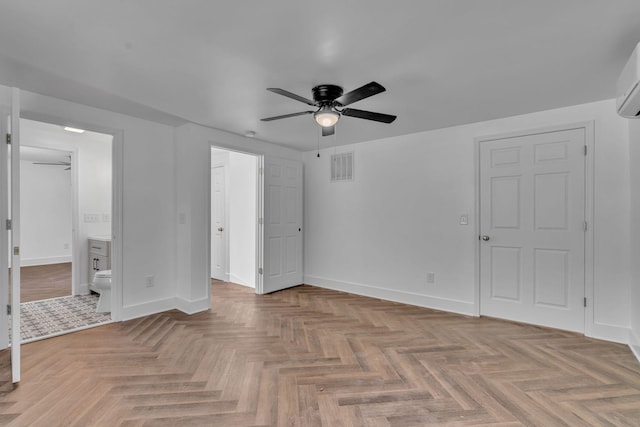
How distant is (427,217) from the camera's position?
157 inches

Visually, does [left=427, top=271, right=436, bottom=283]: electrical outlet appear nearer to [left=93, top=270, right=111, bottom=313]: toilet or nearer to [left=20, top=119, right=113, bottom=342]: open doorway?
[left=20, top=119, right=113, bottom=342]: open doorway

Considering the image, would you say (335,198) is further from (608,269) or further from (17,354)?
(17,354)

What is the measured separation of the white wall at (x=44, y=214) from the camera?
656 centimetres

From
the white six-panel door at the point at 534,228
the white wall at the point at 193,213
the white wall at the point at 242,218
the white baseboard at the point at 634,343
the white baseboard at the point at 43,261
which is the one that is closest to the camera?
the white baseboard at the point at 634,343

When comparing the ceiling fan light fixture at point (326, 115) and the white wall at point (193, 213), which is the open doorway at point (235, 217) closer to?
the white wall at point (193, 213)

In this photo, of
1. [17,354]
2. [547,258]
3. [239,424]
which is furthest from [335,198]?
[17,354]

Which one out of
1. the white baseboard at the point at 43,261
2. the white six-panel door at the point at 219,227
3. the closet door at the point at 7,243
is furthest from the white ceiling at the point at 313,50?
the white baseboard at the point at 43,261

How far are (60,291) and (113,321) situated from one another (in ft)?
6.64

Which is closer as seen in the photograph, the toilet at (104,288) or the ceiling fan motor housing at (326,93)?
the ceiling fan motor housing at (326,93)

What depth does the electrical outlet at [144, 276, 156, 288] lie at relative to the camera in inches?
141

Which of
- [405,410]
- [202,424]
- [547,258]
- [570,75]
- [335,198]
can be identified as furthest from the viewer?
[335,198]

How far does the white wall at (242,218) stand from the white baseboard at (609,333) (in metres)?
4.15

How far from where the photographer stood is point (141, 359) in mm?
2521

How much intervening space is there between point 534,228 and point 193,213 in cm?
383
